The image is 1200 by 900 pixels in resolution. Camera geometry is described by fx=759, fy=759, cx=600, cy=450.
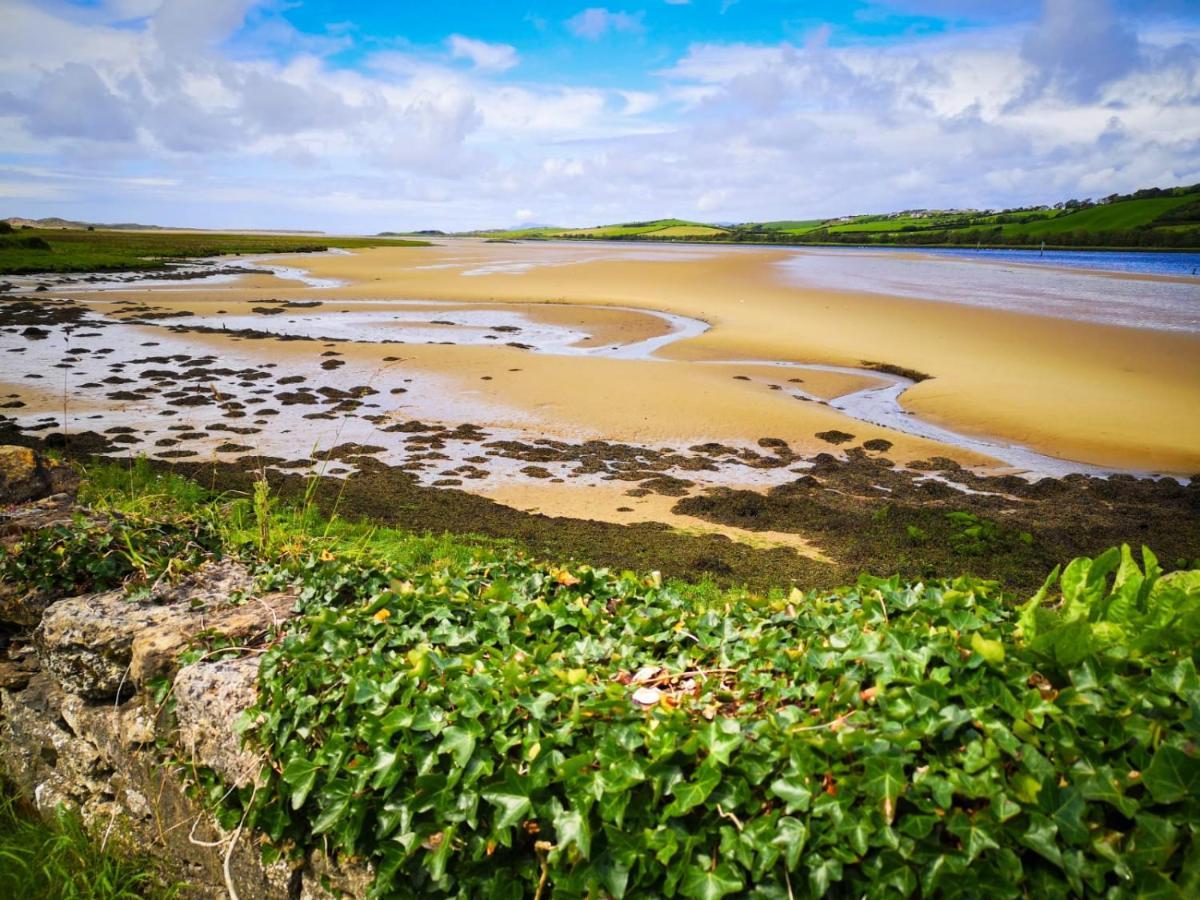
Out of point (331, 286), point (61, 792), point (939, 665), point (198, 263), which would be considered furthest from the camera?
point (198, 263)

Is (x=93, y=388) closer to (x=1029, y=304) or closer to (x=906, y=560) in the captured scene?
(x=906, y=560)

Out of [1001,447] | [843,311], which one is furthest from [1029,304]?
[1001,447]

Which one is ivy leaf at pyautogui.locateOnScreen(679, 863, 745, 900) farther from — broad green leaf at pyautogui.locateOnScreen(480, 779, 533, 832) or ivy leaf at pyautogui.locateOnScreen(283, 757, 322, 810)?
ivy leaf at pyautogui.locateOnScreen(283, 757, 322, 810)

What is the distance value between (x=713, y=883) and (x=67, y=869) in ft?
Answer: 10.4

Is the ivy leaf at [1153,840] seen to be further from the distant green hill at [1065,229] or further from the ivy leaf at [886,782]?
the distant green hill at [1065,229]

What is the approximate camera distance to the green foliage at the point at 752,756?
185 centimetres

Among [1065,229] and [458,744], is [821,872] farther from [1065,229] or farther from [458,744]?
[1065,229]

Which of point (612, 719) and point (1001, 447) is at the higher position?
point (612, 719)

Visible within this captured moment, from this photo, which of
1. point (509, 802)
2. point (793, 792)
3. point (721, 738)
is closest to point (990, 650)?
point (793, 792)

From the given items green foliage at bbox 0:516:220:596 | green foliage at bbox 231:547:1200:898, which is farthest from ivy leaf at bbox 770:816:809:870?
green foliage at bbox 0:516:220:596

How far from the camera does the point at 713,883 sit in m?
1.94

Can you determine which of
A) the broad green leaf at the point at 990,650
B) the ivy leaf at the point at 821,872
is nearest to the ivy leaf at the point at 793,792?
the ivy leaf at the point at 821,872

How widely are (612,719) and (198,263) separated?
2751 inches

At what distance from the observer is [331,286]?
150 feet
